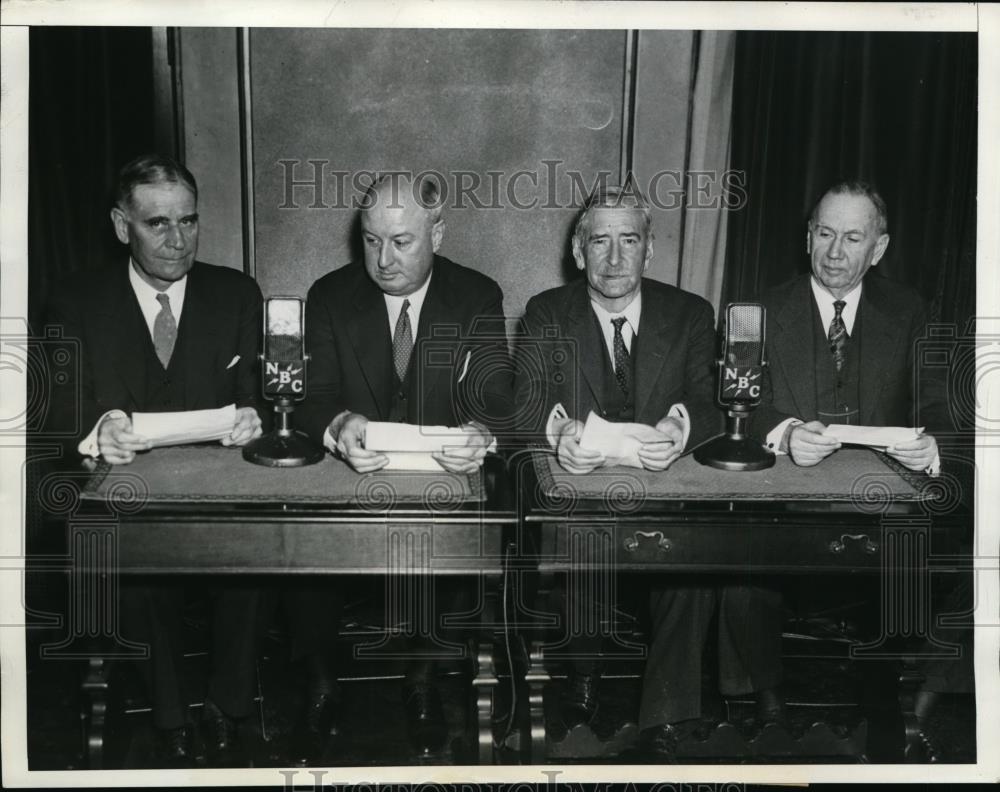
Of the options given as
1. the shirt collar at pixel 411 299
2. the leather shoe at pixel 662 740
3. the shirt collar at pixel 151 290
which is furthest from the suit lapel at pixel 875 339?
the shirt collar at pixel 151 290

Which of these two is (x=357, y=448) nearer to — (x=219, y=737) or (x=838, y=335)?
(x=219, y=737)

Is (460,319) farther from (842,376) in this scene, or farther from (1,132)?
(1,132)

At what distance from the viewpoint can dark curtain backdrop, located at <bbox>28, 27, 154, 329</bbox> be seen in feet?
10.7

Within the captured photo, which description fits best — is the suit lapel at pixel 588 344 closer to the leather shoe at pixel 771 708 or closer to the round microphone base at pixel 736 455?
the round microphone base at pixel 736 455

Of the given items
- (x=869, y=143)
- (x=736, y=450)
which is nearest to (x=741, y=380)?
(x=736, y=450)

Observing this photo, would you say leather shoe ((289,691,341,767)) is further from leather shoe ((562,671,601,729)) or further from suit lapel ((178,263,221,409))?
suit lapel ((178,263,221,409))

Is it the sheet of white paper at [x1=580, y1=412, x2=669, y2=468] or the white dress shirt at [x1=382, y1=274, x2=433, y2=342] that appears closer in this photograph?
the sheet of white paper at [x1=580, y1=412, x2=669, y2=468]

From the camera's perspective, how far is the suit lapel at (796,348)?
3498 millimetres

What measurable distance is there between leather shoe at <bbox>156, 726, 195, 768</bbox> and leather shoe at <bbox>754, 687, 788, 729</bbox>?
1.81 m

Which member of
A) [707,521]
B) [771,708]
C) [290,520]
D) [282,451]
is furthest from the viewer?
[771,708]

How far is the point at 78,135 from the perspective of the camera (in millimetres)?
3352

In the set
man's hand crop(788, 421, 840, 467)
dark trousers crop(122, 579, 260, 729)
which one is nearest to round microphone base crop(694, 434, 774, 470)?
man's hand crop(788, 421, 840, 467)

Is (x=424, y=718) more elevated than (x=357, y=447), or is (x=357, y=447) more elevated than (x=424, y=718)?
(x=357, y=447)

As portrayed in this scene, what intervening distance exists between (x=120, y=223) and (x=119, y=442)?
0.72 metres
